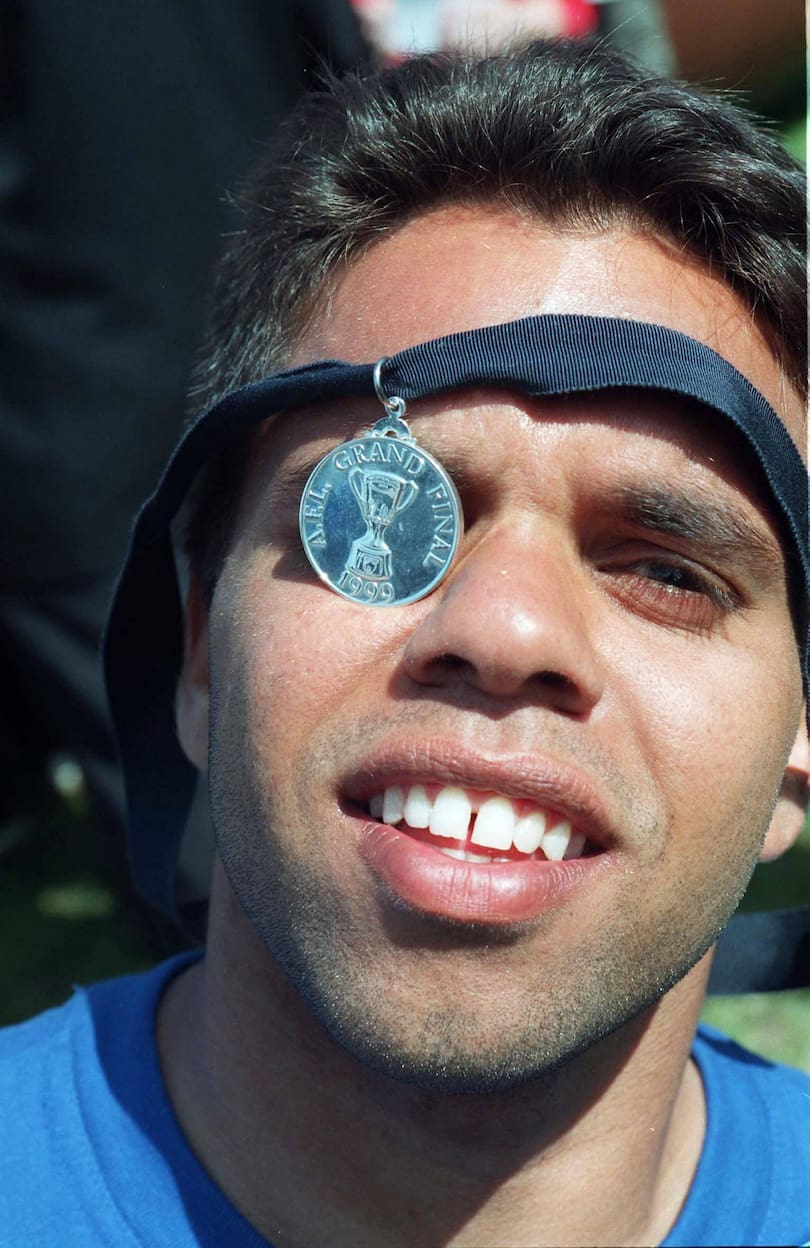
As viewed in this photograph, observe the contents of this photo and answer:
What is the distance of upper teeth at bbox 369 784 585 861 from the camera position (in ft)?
6.76

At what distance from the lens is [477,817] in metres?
2.08

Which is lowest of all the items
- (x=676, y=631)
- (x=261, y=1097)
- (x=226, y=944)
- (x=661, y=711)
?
(x=261, y=1097)

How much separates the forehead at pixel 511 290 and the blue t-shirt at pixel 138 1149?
132 cm

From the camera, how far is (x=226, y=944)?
246 centimetres

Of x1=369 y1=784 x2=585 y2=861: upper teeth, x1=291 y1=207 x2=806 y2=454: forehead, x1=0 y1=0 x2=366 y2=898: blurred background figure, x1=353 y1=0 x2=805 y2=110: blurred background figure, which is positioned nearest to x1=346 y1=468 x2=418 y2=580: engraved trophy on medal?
x1=291 y1=207 x2=806 y2=454: forehead

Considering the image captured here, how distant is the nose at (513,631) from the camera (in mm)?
2016

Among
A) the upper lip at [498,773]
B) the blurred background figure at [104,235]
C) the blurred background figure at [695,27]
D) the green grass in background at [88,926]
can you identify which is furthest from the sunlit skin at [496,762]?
the blurred background figure at [695,27]

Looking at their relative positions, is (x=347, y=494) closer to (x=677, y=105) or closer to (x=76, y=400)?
(x=677, y=105)

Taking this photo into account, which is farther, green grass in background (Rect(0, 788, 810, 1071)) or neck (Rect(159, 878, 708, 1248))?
green grass in background (Rect(0, 788, 810, 1071))

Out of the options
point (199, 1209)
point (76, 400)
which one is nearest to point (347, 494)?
point (199, 1209)

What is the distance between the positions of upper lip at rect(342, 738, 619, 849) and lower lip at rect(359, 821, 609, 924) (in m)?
0.09

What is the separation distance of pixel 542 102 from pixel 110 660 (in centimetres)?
144

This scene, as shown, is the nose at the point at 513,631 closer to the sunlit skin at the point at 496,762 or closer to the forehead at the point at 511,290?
the sunlit skin at the point at 496,762

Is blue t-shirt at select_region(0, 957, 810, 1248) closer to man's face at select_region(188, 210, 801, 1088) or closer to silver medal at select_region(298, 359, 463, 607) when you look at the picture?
man's face at select_region(188, 210, 801, 1088)
